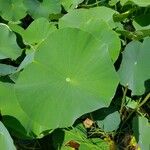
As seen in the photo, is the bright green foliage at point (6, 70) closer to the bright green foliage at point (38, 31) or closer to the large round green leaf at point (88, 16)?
the bright green foliage at point (38, 31)

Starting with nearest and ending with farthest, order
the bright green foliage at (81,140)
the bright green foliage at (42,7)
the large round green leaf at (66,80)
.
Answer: the large round green leaf at (66,80) → the bright green foliage at (81,140) → the bright green foliage at (42,7)

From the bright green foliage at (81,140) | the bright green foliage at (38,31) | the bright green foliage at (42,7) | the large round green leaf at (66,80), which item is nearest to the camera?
the large round green leaf at (66,80)

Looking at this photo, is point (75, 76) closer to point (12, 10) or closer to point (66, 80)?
point (66, 80)

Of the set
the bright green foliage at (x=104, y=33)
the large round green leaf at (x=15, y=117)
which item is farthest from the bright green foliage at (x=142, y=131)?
the large round green leaf at (x=15, y=117)

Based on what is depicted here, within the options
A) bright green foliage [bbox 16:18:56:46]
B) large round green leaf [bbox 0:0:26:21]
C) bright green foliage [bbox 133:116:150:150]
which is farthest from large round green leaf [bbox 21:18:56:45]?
bright green foliage [bbox 133:116:150:150]

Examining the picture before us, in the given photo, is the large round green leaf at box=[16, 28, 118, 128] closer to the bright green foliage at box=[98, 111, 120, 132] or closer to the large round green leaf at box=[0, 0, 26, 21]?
the bright green foliage at box=[98, 111, 120, 132]

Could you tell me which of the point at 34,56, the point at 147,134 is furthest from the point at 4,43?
the point at 147,134

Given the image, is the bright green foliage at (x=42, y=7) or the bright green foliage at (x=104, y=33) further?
the bright green foliage at (x=42, y=7)
